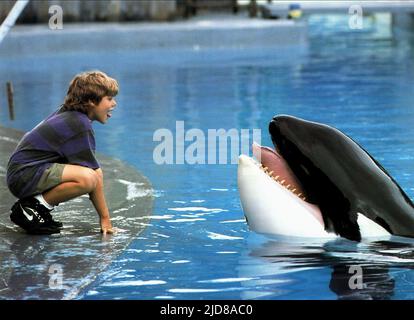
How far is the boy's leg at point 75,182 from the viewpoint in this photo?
Result: 18.6ft

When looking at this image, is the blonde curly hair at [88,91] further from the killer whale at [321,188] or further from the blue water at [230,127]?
the killer whale at [321,188]

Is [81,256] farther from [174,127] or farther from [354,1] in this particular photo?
[354,1]

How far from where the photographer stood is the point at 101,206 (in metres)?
5.73

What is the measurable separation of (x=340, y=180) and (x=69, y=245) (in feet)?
4.95

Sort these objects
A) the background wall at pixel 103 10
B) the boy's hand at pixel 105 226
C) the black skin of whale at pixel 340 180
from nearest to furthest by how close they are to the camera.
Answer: the black skin of whale at pixel 340 180 < the boy's hand at pixel 105 226 < the background wall at pixel 103 10

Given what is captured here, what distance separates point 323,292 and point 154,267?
36.2 inches

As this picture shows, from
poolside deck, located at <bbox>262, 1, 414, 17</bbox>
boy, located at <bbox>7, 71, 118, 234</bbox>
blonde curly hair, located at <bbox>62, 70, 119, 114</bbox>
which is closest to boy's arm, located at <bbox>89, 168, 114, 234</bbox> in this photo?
boy, located at <bbox>7, 71, 118, 234</bbox>

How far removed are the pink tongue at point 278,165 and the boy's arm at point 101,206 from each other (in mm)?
959

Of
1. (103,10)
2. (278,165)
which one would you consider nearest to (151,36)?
(103,10)

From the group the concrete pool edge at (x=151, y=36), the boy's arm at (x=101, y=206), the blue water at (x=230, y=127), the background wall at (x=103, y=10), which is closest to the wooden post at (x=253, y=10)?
the blue water at (x=230, y=127)

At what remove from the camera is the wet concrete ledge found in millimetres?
4785

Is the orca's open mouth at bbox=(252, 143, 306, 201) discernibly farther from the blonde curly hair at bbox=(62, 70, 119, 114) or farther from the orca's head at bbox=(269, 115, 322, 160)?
the blonde curly hair at bbox=(62, 70, 119, 114)

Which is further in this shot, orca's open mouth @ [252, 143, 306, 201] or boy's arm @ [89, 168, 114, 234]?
boy's arm @ [89, 168, 114, 234]

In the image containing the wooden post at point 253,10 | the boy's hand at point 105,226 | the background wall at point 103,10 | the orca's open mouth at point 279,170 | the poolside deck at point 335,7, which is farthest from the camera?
the poolside deck at point 335,7
